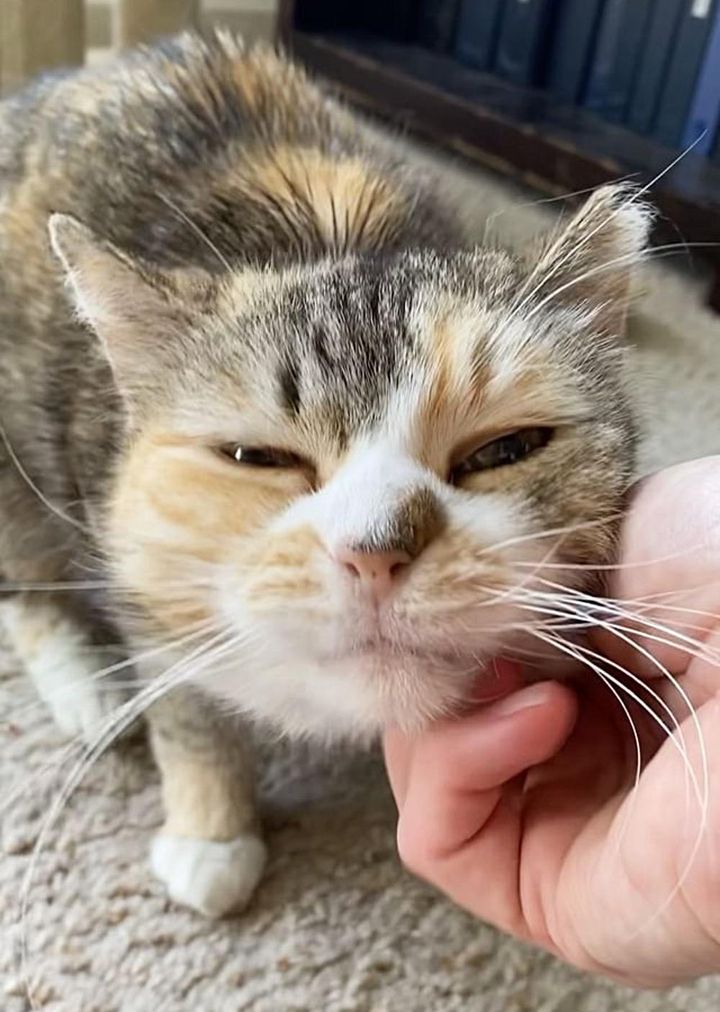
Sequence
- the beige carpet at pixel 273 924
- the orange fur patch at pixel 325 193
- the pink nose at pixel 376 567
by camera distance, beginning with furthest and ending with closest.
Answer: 1. the orange fur patch at pixel 325 193
2. the beige carpet at pixel 273 924
3. the pink nose at pixel 376 567

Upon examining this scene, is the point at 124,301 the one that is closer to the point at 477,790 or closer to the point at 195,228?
the point at 195,228

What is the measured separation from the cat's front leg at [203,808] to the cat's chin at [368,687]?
15 cm

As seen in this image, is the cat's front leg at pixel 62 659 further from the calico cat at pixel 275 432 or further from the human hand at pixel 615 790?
the human hand at pixel 615 790

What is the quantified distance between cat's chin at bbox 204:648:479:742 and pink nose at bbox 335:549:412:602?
0.05 meters

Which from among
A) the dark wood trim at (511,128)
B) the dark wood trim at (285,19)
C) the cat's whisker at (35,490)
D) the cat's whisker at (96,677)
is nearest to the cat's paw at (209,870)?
the cat's whisker at (96,677)

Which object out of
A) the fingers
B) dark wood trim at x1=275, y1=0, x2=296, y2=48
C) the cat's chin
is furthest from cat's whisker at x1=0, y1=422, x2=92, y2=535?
dark wood trim at x1=275, y1=0, x2=296, y2=48

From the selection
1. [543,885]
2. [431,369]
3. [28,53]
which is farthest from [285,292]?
[28,53]

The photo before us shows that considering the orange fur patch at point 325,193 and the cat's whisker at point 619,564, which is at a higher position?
the orange fur patch at point 325,193

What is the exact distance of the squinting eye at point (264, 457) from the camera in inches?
27.9

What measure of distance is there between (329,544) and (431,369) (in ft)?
0.43

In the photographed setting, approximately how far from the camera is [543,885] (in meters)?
0.75

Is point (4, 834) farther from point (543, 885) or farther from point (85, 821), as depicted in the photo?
point (543, 885)

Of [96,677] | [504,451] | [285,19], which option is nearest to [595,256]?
[504,451]

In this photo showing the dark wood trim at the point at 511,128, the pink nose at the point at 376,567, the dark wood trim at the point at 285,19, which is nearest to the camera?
the pink nose at the point at 376,567
